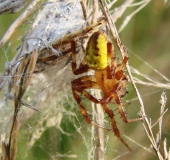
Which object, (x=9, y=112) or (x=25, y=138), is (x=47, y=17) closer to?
(x=9, y=112)

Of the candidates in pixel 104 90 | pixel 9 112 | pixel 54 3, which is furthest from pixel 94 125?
pixel 54 3

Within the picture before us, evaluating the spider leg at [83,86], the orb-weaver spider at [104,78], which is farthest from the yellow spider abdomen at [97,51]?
the spider leg at [83,86]

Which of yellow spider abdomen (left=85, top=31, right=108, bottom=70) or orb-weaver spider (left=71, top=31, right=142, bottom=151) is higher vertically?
yellow spider abdomen (left=85, top=31, right=108, bottom=70)

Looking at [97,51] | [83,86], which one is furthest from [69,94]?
[97,51]

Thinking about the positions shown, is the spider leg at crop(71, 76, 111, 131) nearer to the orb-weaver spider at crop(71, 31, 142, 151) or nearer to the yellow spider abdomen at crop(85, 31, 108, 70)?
the orb-weaver spider at crop(71, 31, 142, 151)

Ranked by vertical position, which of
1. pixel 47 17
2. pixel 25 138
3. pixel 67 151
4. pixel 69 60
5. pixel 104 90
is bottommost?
pixel 67 151

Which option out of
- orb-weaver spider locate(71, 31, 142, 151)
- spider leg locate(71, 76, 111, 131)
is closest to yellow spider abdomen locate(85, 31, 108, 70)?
orb-weaver spider locate(71, 31, 142, 151)
